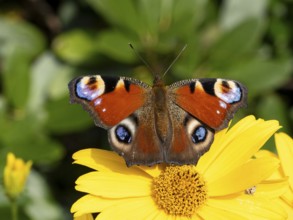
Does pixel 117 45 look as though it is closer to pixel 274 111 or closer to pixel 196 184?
pixel 274 111

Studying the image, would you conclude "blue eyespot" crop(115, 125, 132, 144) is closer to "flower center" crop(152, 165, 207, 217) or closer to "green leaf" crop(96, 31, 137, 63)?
"flower center" crop(152, 165, 207, 217)

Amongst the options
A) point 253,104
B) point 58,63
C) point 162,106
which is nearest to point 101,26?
point 58,63

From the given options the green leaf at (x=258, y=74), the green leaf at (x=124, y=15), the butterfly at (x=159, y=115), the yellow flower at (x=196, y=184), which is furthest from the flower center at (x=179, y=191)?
the green leaf at (x=124, y=15)

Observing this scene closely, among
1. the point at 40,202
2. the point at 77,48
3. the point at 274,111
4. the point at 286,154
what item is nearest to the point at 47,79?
the point at 77,48

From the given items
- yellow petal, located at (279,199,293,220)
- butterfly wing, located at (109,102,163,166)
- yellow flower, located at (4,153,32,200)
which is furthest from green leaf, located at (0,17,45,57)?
yellow petal, located at (279,199,293,220)

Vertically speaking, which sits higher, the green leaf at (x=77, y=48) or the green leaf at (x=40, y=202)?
the green leaf at (x=77, y=48)

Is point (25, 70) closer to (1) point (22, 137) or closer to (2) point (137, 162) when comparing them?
(1) point (22, 137)

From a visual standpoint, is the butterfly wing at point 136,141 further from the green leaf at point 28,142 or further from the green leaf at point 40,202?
the green leaf at point 40,202
